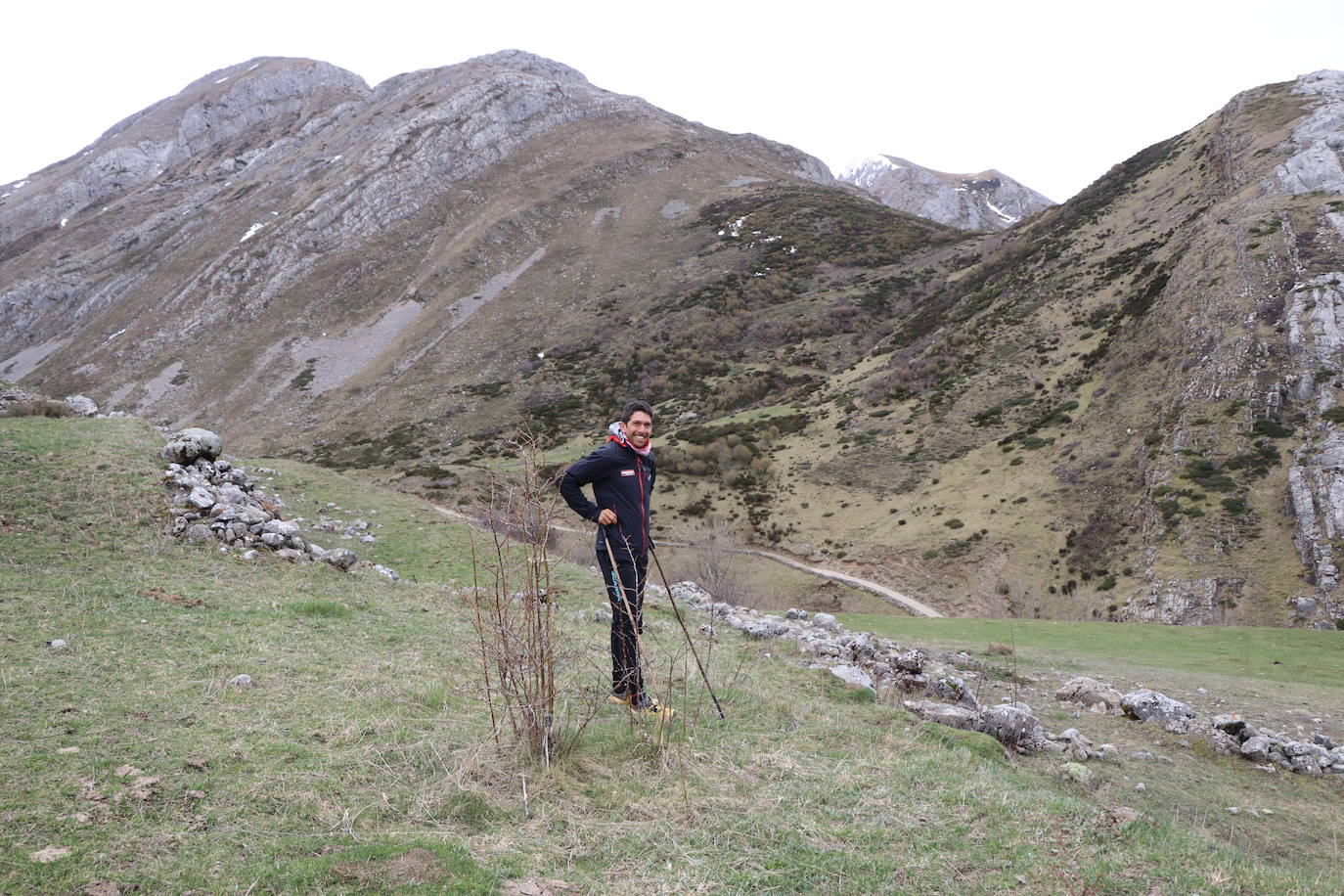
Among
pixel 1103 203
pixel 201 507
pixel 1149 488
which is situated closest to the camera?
pixel 201 507

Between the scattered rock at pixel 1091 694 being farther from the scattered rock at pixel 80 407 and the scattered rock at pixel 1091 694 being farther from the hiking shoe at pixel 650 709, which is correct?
the scattered rock at pixel 80 407

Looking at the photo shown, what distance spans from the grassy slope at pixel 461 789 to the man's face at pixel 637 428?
1724 mm

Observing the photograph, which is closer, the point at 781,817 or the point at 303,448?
the point at 781,817

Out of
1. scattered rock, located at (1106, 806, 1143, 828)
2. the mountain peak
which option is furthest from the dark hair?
the mountain peak

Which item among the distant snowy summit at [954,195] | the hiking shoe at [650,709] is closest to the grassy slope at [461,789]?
the hiking shoe at [650,709]

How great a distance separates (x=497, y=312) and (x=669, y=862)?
239 ft

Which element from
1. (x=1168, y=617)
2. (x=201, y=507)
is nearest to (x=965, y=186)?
(x=1168, y=617)

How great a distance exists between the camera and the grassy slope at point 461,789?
12.4 feet

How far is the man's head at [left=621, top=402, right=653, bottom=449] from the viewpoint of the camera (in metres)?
5.99

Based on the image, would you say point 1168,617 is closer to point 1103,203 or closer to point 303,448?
point 1103,203

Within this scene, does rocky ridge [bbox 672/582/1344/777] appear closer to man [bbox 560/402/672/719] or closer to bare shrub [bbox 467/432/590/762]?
man [bbox 560/402/672/719]

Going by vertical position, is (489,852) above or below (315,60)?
below

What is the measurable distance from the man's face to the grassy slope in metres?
1.72

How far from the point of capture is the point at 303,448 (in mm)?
55188
